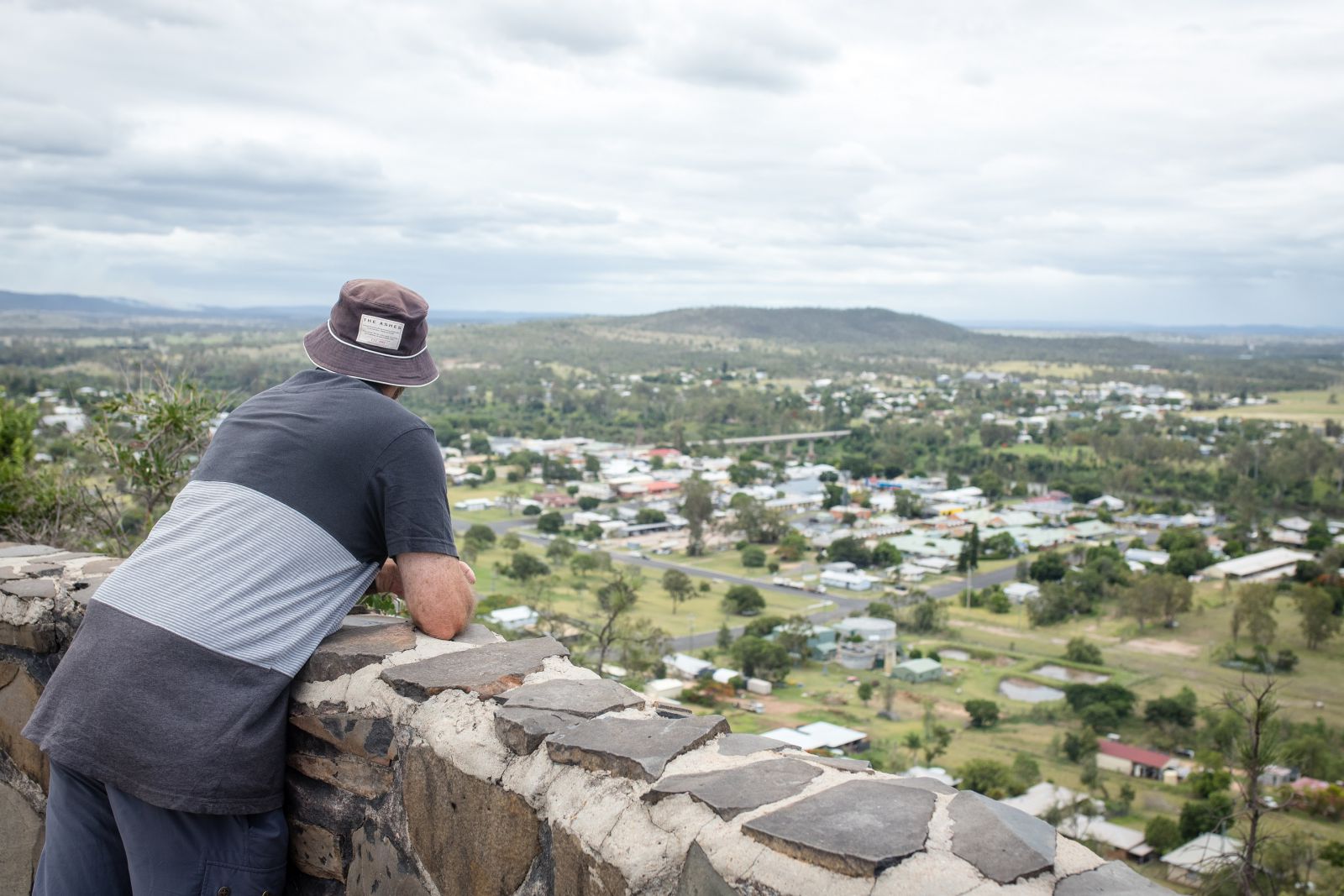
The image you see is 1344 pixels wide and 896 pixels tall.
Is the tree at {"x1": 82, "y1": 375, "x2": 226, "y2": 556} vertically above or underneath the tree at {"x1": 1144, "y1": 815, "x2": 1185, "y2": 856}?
above

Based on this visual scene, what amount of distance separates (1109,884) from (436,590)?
1.23 m

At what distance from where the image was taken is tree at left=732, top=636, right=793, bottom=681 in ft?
61.7

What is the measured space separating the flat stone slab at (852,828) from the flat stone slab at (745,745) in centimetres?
20

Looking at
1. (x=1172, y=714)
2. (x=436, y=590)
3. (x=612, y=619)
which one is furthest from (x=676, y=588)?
(x=436, y=590)

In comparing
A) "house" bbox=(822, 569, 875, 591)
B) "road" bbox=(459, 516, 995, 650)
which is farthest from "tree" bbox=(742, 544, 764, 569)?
"house" bbox=(822, 569, 875, 591)

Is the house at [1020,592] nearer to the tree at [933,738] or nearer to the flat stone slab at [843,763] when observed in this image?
the tree at [933,738]

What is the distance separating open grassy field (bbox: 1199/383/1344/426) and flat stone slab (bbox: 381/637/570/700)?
68.7m

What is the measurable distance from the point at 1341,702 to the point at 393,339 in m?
22.9

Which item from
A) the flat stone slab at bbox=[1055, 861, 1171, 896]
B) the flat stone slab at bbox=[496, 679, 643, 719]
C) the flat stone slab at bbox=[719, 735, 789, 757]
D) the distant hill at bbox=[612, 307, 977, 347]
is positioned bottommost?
the flat stone slab at bbox=[719, 735, 789, 757]

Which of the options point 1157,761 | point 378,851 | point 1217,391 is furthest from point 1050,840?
point 1217,391

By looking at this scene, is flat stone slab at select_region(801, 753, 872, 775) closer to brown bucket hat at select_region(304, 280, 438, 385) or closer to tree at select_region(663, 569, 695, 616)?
brown bucket hat at select_region(304, 280, 438, 385)

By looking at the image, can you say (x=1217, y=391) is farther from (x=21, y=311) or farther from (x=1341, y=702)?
(x=21, y=311)

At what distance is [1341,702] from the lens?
19812 mm

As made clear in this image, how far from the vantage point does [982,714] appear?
17359 millimetres
